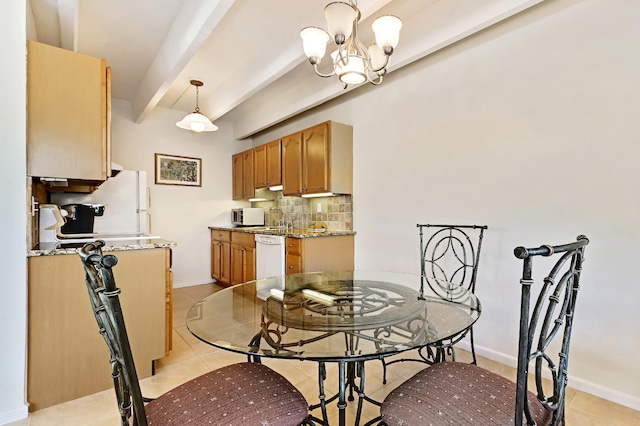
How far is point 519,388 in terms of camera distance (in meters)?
0.85

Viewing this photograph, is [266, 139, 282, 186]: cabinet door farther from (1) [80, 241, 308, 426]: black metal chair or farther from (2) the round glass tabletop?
(1) [80, 241, 308, 426]: black metal chair

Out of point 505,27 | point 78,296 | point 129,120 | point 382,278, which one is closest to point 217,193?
point 129,120

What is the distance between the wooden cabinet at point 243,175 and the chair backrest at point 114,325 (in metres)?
3.86

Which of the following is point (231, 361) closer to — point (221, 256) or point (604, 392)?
point (604, 392)

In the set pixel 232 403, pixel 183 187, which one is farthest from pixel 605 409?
pixel 183 187

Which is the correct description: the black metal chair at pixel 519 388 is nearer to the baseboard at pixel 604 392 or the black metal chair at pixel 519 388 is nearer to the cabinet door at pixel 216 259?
the baseboard at pixel 604 392

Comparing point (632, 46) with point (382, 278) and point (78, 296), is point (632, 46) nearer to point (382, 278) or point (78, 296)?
point (382, 278)

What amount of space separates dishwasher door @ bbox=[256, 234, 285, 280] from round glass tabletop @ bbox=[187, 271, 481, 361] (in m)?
1.41

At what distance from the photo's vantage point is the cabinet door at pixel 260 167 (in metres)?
4.42

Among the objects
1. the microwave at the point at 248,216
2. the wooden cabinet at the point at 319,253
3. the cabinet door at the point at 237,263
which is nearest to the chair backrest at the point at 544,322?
the wooden cabinet at the point at 319,253

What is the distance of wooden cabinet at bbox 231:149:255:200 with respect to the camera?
4.74 meters

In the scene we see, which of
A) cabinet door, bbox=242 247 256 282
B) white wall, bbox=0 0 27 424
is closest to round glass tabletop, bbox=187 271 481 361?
white wall, bbox=0 0 27 424

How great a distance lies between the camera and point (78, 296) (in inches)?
74.4

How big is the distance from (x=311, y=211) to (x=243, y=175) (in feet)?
4.58
